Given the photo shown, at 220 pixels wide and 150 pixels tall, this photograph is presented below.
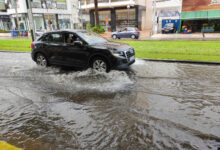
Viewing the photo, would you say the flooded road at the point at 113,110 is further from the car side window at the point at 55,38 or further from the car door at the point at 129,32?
the car door at the point at 129,32

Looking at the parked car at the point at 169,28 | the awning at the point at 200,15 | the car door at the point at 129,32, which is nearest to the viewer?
the car door at the point at 129,32

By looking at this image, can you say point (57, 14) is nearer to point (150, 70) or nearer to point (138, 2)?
point (138, 2)

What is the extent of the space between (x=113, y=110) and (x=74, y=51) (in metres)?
3.82

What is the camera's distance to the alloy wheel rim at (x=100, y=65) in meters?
6.74

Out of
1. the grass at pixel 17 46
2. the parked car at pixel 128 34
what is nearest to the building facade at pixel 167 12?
the parked car at pixel 128 34

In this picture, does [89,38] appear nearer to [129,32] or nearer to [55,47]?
[55,47]

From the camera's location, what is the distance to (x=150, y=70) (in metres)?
7.53

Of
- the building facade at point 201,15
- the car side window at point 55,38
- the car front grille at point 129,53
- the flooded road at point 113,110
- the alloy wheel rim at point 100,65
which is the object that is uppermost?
the building facade at point 201,15

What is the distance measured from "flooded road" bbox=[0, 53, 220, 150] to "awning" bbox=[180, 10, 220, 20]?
23.1 meters

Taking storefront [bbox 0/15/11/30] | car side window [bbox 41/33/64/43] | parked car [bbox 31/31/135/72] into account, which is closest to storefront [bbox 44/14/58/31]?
storefront [bbox 0/15/11/30]

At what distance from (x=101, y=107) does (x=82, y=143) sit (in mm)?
1366

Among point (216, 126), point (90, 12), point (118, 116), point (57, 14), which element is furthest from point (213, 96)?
point (57, 14)

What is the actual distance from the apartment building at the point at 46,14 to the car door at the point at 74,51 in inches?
1424

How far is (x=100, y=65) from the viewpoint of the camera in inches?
267
